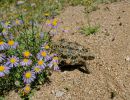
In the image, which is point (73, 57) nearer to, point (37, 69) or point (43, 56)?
point (43, 56)

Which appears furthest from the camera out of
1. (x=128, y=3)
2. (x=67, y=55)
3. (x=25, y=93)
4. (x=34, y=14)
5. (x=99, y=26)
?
(x=34, y=14)

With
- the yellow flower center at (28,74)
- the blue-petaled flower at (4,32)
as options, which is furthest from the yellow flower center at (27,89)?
the blue-petaled flower at (4,32)

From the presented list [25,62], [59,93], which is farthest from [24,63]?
[59,93]

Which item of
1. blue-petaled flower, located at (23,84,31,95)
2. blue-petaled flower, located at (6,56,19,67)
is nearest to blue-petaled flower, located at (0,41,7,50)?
blue-petaled flower, located at (6,56,19,67)

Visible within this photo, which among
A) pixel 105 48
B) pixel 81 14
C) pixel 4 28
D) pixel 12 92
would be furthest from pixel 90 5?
pixel 12 92

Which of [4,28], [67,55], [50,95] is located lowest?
Result: [50,95]

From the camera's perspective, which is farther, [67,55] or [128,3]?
[128,3]

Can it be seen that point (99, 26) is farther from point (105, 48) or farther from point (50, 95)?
point (50, 95)

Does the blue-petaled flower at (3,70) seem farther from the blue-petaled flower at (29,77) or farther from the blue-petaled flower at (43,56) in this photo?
the blue-petaled flower at (43,56)
